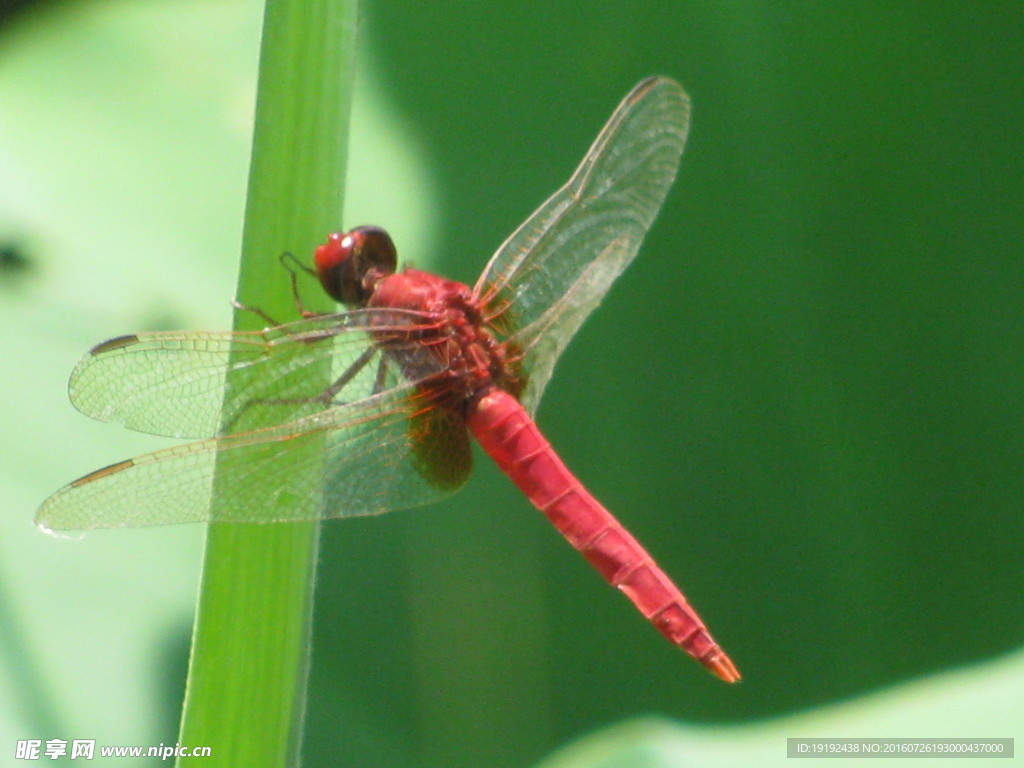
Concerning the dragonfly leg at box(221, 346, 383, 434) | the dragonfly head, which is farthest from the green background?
the dragonfly leg at box(221, 346, 383, 434)

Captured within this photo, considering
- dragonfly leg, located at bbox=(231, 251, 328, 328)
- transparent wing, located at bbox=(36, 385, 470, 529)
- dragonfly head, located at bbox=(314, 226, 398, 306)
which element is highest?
dragonfly head, located at bbox=(314, 226, 398, 306)

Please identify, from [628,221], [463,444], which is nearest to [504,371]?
[463,444]

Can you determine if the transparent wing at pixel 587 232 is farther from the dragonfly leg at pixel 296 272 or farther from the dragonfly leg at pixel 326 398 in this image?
the dragonfly leg at pixel 296 272

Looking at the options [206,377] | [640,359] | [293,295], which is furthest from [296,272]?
[640,359]

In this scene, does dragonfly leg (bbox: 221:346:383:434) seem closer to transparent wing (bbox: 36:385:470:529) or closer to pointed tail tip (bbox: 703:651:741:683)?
transparent wing (bbox: 36:385:470:529)

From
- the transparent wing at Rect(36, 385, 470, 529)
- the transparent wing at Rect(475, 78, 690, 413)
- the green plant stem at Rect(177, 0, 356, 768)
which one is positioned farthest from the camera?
the transparent wing at Rect(475, 78, 690, 413)

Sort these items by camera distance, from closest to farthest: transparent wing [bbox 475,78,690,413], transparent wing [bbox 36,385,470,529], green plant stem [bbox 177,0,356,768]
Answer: green plant stem [bbox 177,0,356,768], transparent wing [bbox 36,385,470,529], transparent wing [bbox 475,78,690,413]

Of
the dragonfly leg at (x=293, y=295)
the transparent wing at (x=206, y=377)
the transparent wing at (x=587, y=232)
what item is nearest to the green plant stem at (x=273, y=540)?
the dragonfly leg at (x=293, y=295)

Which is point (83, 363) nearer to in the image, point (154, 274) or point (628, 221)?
point (154, 274)
